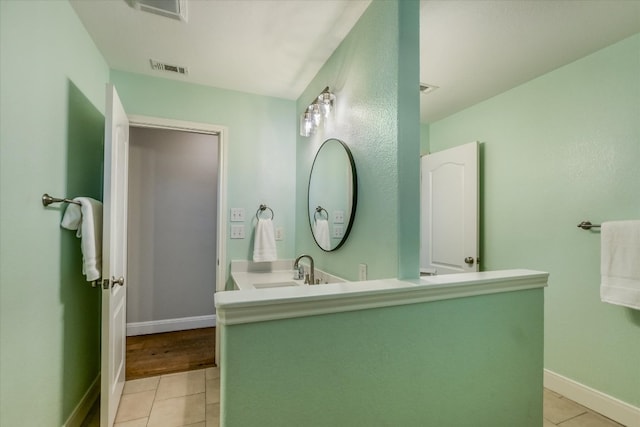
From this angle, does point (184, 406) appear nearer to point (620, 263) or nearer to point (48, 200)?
point (48, 200)

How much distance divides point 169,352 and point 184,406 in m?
0.92

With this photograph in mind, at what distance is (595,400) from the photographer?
6.31 ft

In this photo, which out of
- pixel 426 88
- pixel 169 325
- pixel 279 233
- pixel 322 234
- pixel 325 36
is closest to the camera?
pixel 325 36

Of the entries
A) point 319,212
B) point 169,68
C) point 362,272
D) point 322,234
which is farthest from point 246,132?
point 362,272

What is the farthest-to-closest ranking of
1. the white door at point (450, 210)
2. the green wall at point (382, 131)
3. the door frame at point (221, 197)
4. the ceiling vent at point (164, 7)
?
the white door at point (450, 210) < the door frame at point (221, 197) < the ceiling vent at point (164, 7) < the green wall at point (382, 131)

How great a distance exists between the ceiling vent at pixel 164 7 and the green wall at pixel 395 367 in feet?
5.63

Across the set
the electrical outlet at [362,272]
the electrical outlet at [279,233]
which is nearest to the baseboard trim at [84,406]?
the electrical outlet at [279,233]

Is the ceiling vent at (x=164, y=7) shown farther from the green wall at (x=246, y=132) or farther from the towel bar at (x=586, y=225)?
the towel bar at (x=586, y=225)

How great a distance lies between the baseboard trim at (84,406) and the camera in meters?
1.66

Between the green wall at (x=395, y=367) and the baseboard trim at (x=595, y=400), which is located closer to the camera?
the green wall at (x=395, y=367)

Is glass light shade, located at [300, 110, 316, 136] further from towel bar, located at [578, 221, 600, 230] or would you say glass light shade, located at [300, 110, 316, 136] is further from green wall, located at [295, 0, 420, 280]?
towel bar, located at [578, 221, 600, 230]

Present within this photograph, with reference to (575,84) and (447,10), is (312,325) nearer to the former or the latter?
(447,10)

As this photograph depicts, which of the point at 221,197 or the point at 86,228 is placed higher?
the point at 221,197

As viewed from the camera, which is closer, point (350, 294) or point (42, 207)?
point (350, 294)
